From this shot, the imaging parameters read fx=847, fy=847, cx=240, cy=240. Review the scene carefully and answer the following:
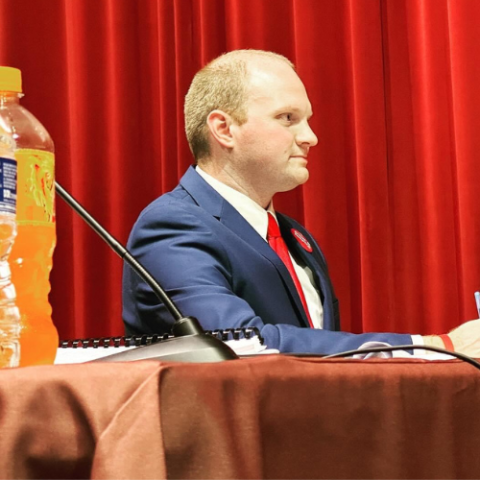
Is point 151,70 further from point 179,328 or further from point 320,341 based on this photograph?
point 179,328

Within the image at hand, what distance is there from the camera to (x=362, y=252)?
7.37ft

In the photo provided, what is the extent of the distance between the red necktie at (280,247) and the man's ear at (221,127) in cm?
19

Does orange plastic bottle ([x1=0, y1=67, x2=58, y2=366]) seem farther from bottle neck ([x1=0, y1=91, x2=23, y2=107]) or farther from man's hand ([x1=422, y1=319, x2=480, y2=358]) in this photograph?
man's hand ([x1=422, y1=319, x2=480, y2=358])

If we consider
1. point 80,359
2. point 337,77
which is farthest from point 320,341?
point 337,77

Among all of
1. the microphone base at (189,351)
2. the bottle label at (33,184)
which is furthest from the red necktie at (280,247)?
the microphone base at (189,351)

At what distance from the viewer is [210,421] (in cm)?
51

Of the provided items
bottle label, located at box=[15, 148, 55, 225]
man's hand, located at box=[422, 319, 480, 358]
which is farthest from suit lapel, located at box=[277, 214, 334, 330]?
bottle label, located at box=[15, 148, 55, 225]

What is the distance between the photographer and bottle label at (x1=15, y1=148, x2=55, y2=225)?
80 cm

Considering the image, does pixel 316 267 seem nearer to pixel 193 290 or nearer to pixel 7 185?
pixel 193 290

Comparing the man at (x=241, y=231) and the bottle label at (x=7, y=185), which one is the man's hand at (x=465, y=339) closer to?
the man at (x=241, y=231)

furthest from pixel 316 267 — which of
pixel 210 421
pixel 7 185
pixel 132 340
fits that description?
pixel 210 421

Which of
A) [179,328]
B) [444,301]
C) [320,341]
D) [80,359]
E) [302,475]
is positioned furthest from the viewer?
[444,301]

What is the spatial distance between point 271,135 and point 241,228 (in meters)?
0.28

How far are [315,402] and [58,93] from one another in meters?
1.83
